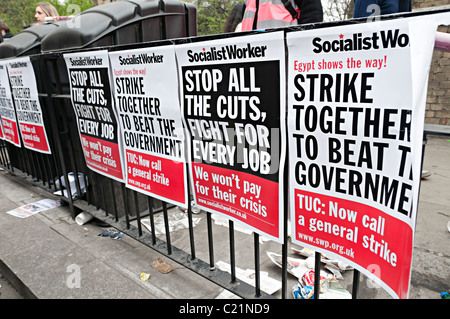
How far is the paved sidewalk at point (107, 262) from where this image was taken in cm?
242

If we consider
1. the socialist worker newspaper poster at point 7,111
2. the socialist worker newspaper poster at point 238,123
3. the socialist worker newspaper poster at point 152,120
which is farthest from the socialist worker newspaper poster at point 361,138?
the socialist worker newspaper poster at point 7,111

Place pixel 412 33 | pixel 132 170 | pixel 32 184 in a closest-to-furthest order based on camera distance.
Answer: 1. pixel 412 33
2. pixel 132 170
3. pixel 32 184

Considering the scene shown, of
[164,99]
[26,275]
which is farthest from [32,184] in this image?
[164,99]

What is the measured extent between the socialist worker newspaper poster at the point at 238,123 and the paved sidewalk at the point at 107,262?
826 mm

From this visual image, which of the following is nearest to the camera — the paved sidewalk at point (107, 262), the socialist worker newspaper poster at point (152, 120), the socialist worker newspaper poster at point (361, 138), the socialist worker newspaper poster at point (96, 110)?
the socialist worker newspaper poster at point (361, 138)

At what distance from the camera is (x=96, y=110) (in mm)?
2902

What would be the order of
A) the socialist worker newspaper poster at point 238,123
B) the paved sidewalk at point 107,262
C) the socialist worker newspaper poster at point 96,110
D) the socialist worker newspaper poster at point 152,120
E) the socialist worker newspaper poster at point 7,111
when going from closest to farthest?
1. the socialist worker newspaper poster at point 238,123
2. the socialist worker newspaper poster at point 152,120
3. the paved sidewalk at point 107,262
4. the socialist worker newspaper poster at point 96,110
5. the socialist worker newspaper poster at point 7,111

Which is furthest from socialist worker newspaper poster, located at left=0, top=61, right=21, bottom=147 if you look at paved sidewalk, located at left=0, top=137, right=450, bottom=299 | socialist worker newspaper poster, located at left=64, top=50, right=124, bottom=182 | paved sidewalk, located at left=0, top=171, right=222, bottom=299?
socialist worker newspaper poster, located at left=64, top=50, right=124, bottom=182

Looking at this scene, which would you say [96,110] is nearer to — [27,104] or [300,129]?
[27,104]

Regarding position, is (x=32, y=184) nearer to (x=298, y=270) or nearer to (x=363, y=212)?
(x=298, y=270)

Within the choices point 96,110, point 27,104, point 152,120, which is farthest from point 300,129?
point 27,104

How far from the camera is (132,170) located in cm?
273

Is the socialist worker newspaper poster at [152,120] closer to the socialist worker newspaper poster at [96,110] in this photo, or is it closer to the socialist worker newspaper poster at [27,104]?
the socialist worker newspaper poster at [96,110]

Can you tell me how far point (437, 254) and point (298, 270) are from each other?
1237 millimetres
